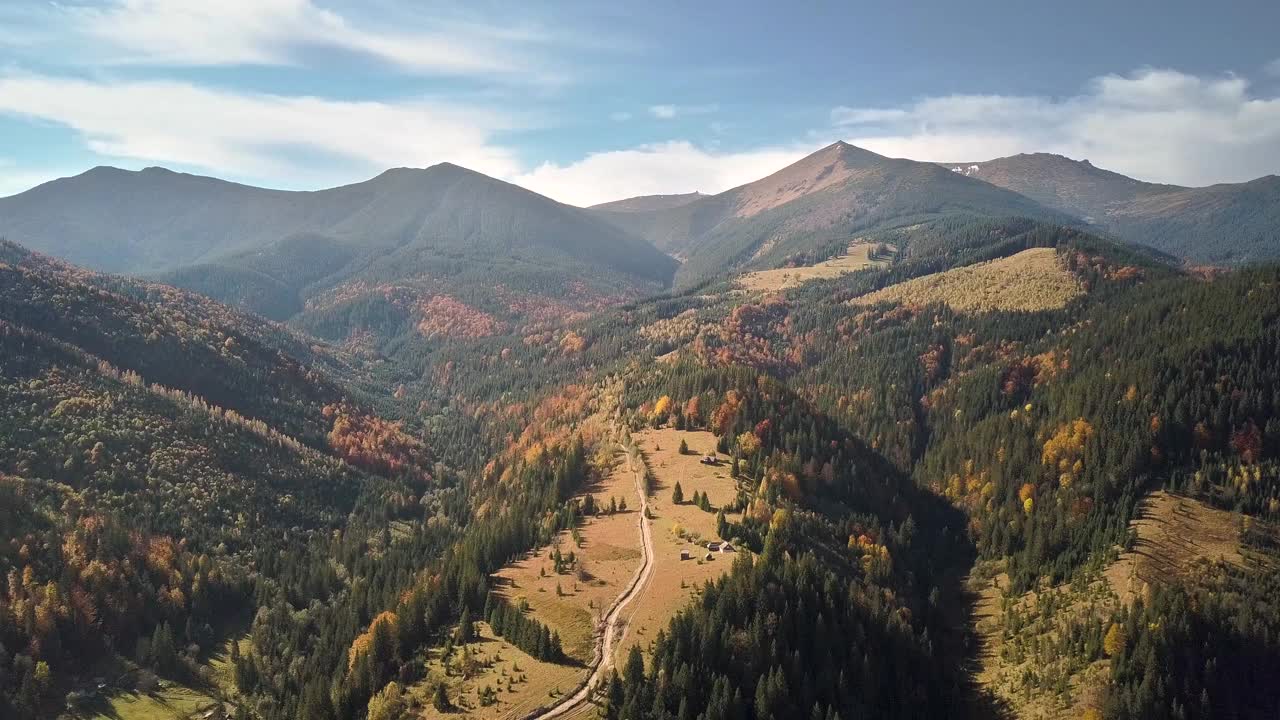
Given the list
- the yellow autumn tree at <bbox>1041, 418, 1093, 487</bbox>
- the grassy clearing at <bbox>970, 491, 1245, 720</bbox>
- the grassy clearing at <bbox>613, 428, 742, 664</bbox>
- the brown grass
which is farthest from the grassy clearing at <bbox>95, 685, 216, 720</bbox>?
the yellow autumn tree at <bbox>1041, 418, 1093, 487</bbox>

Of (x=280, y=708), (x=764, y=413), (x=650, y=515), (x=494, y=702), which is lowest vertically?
(x=280, y=708)

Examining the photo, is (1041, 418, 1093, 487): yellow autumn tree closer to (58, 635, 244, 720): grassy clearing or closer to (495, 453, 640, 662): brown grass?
(495, 453, 640, 662): brown grass

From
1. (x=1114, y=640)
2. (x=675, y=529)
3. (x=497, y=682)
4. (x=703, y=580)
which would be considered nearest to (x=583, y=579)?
(x=703, y=580)

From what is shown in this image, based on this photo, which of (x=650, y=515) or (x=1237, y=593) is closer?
(x=1237, y=593)

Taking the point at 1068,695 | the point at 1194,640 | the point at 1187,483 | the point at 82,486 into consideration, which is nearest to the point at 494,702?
the point at 1068,695

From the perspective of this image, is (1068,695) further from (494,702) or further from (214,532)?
(214,532)
